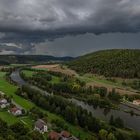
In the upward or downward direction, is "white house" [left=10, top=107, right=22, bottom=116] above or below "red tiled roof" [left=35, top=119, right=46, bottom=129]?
below

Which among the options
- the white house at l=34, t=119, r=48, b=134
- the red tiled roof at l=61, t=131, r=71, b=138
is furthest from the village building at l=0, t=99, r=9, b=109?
the red tiled roof at l=61, t=131, r=71, b=138

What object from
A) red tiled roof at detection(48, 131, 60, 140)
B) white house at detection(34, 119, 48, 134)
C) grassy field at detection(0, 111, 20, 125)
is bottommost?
grassy field at detection(0, 111, 20, 125)

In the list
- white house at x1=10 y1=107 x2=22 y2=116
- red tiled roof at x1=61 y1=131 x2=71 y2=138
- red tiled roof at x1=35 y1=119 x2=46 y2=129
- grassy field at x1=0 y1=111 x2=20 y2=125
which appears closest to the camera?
red tiled roof at x1=61 y1=131 x2=71 y2=138

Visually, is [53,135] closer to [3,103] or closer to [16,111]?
[16,111]

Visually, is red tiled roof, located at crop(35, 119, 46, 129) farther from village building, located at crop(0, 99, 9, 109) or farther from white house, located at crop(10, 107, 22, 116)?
village building, located at crop(0, 99, 9, 109)

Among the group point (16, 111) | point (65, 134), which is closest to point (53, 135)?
point (65, 134)

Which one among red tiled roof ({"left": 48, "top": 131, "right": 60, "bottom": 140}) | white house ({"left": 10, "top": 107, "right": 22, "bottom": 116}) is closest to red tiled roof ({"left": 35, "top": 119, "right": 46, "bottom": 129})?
red tiled roof ({"left": 48, "top": 131, "right": 60, "bottom": 140})

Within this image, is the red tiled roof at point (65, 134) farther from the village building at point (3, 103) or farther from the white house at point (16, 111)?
the village building at point (3, 103)

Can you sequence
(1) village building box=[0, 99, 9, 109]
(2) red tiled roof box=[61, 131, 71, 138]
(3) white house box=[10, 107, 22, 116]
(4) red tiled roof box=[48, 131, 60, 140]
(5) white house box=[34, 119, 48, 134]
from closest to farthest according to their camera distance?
1. (4) red tiled roof box=[48, 131, 60, 140]
2. (2) red tiled roof box=[61, 131, 71, 138]
3. (5) white house box=[34, 119, 48, 134]
4. (3) white house box=[10, 107, 22, 116]
5. (1) village building box=[0, 99, 9, 109]

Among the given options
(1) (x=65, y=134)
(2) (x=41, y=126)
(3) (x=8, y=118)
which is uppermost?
(2) (x=41, y=126)

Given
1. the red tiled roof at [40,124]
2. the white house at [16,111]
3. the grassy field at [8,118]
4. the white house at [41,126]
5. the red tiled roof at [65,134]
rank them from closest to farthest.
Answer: the red tiled roof at [65,134], the white house at [41,126], the red tiled roof at [40,124], the grassy field at [8,118], the white house at [16,111]

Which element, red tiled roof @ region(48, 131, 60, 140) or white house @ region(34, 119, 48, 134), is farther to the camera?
white house @ region(34, 119, 48, 134)

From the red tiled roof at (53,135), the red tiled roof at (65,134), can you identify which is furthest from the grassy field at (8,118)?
the red tiled roof at (65,134)

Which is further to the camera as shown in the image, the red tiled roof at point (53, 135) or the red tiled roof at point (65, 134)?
the red tiled roof at point (65, 134)
